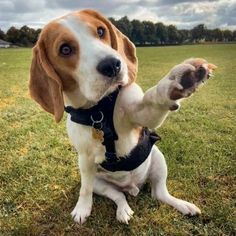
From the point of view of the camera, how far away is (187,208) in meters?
4.39

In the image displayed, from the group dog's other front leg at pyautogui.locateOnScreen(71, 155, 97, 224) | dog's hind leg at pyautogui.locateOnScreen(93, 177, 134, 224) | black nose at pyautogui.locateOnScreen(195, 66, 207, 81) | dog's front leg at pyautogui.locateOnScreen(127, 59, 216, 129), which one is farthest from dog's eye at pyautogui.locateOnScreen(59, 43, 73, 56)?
dog's hind leg at pyautogui.locateOnScreen(93, 177, 134, 224)

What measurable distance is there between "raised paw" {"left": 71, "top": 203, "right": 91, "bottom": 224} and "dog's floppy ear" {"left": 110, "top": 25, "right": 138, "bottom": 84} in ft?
4.84

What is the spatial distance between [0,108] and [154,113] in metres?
7.72

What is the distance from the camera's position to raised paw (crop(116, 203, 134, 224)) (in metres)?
4.37

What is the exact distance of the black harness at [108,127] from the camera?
3.91 m

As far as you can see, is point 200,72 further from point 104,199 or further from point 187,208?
point 104,199

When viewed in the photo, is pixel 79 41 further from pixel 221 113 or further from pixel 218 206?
pixel 221 113

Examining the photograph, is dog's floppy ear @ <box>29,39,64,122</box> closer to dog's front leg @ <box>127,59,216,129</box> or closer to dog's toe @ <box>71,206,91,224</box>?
dog's front leg @ <box>127,59,216,129</box>

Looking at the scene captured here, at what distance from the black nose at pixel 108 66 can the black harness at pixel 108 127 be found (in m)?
0.43

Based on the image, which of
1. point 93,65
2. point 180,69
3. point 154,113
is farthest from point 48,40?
point 180,69

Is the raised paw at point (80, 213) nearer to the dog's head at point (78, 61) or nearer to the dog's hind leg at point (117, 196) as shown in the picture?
the dog's hind leg at point (117, 196)

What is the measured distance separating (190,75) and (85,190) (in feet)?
6.88

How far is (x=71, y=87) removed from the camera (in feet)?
12.8

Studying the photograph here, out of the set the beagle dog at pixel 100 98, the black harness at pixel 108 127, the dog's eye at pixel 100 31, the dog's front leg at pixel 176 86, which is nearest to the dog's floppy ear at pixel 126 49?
the beagle dog at pixel 100 98
